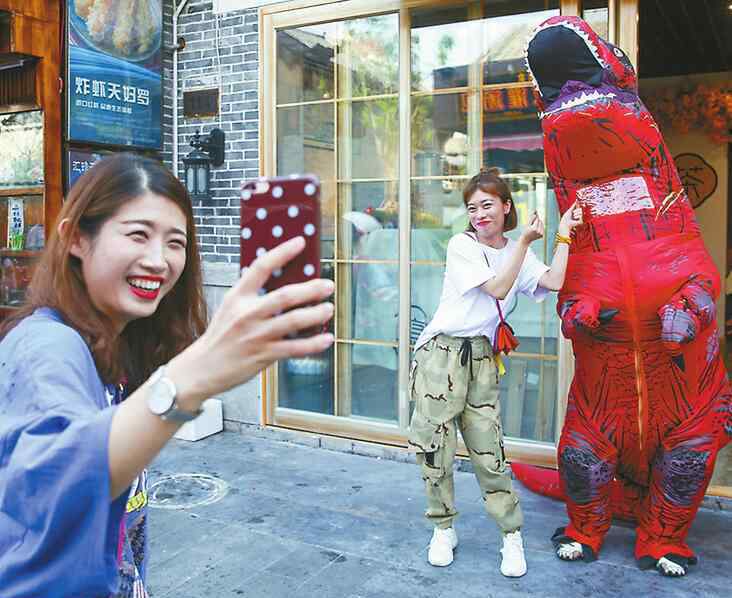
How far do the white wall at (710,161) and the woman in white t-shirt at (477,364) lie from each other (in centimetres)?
498

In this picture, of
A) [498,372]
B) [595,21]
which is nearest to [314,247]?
[498,372]

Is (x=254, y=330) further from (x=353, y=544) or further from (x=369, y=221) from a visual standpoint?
(x=369, y=221)

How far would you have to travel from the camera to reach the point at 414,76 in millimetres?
5312

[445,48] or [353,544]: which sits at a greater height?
[445,48]

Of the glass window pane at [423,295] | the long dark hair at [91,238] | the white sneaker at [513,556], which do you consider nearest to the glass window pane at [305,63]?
the glass window pane at [423,295]

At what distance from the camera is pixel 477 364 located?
3582mm

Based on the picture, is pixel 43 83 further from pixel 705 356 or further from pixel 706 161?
pixel 706 161

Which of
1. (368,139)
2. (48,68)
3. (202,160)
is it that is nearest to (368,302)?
(368,139)

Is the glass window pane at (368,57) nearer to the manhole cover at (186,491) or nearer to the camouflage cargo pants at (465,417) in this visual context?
the camouflage cargo pants at (465,417)

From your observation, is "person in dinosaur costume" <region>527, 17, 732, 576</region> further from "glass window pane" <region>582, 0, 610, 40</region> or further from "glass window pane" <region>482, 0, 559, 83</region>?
"glass window pane" <region>482, 0, 559, 83</region>

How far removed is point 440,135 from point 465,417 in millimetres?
2305

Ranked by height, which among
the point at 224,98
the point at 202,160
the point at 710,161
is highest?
the point at 224,98

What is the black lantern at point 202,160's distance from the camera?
5.89 meters

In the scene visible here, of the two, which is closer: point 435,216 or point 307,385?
point 435,216
